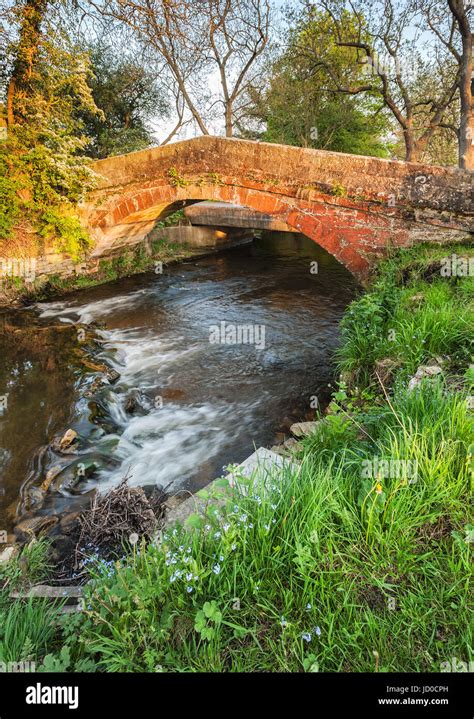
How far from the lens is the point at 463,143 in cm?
985

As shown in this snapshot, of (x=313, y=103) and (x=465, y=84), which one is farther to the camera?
(x=313, y=103)

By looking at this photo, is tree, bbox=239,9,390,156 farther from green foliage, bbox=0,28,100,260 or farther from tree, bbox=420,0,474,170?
green foliage, bbox=0,28,100,260

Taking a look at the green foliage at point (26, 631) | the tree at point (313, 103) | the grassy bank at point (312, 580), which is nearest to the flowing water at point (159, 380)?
the green foliage at point (26, 631)

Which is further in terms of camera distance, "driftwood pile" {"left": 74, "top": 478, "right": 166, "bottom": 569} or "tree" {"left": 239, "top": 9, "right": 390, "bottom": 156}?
"tree" {"left": 239, "top": 9, "right": 390, "bottom": 156}

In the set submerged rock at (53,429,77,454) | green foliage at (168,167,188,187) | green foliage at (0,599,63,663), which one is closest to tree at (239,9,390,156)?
green foliage at (168,167,188,187)

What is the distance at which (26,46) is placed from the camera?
6957mm

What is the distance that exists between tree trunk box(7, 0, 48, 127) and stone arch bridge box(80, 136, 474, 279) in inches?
69.0

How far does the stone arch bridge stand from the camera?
562cm

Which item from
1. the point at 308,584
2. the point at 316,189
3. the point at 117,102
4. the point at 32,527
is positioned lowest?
the point at 32,527

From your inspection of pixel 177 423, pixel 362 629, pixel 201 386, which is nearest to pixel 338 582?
pixel 362 629

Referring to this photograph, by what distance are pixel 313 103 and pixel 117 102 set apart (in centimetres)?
787

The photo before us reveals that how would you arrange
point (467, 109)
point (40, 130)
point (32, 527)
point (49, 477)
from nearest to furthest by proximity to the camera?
point (32, 527) → point (49, 477) → point (40, 130) → point (467, 109)

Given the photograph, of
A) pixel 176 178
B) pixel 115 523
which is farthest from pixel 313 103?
pixel 115 523

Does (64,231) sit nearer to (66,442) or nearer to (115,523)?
(66,442)
